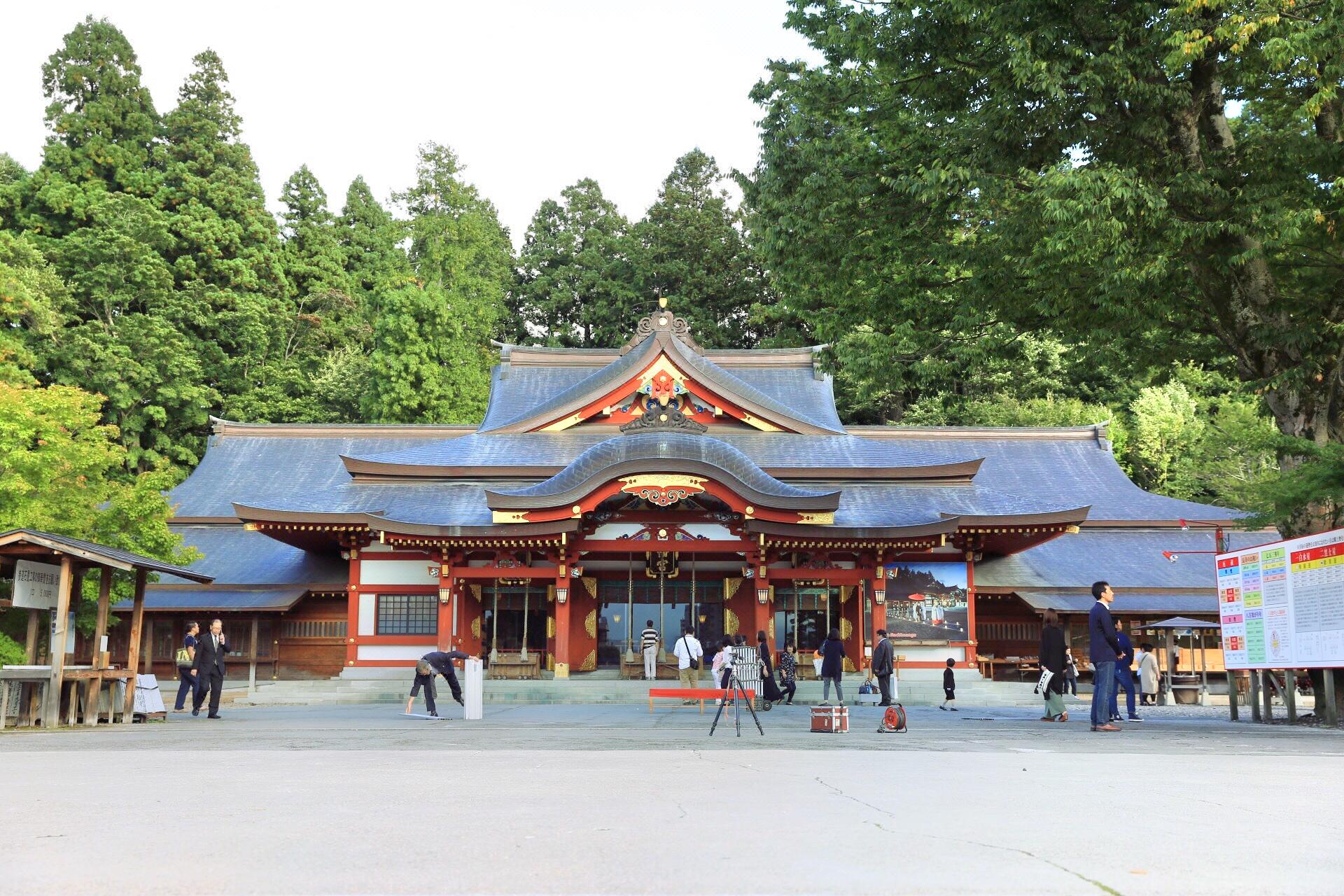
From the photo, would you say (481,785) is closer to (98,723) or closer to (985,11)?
(98,723)

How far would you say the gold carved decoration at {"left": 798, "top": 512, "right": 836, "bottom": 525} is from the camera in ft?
78.0

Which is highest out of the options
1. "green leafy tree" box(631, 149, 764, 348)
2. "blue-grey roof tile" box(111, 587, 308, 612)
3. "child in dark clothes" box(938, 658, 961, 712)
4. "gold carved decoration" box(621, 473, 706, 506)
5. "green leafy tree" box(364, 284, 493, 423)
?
"green leafy tree" box(631, 149, 764, 348)

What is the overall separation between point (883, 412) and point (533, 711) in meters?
32.2

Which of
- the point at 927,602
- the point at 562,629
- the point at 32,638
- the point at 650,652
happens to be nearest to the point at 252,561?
the point at 562,629

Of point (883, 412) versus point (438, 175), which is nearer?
point (883, 412)

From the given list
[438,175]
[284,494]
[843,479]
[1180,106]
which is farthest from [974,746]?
[438,175]

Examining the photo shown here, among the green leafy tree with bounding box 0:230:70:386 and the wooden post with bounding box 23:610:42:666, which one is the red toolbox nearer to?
the wooden post with bounding box 23:610:42:666

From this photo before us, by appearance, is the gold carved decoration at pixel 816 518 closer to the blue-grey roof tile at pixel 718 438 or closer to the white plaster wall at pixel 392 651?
the blue-grey roof tile at pixel 718 438

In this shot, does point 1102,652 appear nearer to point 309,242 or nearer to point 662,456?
point 662,456

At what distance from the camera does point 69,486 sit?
20.6m

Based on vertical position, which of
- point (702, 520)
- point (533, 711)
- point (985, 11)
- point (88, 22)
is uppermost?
point (88, 22)

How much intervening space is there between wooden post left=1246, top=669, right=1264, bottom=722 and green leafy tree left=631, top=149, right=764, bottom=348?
37276mm

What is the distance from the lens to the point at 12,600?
14.9 meters

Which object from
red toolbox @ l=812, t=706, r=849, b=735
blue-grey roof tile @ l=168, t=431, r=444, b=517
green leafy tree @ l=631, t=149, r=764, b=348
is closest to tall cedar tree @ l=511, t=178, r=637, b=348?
green leafy tree @ l=631, t=149, r=764, b=348
